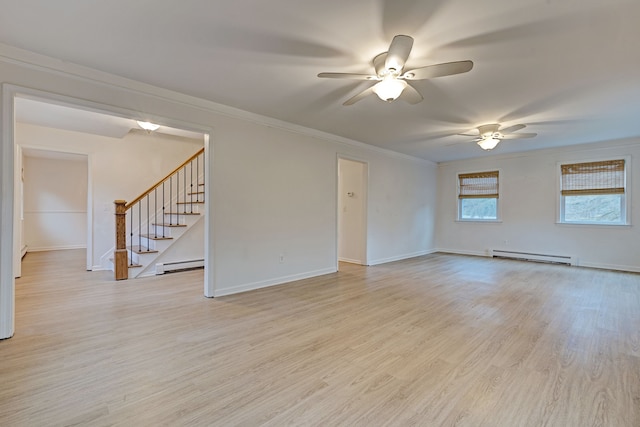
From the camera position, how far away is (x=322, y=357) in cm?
228

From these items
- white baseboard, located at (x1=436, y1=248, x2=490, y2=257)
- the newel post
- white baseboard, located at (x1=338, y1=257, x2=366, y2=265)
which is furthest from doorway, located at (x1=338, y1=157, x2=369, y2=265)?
the newel post

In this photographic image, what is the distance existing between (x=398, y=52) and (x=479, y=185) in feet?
21.0

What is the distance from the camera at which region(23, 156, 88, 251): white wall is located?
757cm

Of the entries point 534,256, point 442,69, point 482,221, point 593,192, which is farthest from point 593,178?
point 442,69

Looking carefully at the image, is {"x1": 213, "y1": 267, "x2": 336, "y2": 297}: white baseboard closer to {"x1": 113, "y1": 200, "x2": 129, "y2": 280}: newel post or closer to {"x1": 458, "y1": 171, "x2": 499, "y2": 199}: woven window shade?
{"x1": 113, "y1": 200, "x2": 129, "y2": 280}: newel post

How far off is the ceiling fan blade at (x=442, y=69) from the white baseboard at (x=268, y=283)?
3301 millimetres

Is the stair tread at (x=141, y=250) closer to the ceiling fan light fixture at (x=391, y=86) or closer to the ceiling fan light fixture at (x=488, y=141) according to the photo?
the ceiling fan light fixture at (x=391, y=86)

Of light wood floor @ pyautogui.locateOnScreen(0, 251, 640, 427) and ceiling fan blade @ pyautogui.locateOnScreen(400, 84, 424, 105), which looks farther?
ceiling fan blade @ pyautogui.locateOnScreen(400, 84, 424, 105)

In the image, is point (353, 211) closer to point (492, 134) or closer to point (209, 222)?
point (492, 134)

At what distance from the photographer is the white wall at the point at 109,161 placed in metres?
5.21

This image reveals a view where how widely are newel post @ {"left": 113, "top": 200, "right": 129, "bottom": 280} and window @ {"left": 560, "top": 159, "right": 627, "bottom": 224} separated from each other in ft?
27.9

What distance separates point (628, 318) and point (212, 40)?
16.2 ft

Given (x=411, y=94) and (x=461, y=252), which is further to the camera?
(x=461, y=252)

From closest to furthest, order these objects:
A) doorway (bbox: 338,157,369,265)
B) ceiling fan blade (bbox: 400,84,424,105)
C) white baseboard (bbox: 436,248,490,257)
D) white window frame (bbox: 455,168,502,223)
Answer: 1. ceiling fan blade (bbox: 400,84,424,105)
2. doorway (bbox: 338,157,369,265)
3. white window frame (bbox: 455,168,502,223)
4. white baseboard (bbox: 436,248,490,257)
